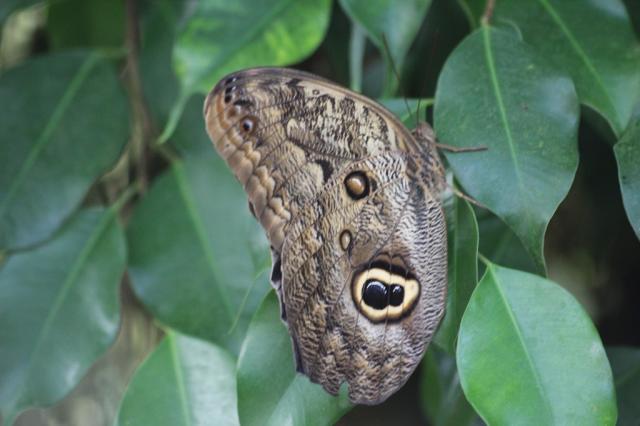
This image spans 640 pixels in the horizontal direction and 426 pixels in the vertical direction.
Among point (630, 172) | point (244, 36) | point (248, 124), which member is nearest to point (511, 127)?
point (630, 172)

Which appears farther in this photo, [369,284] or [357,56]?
[357,56]

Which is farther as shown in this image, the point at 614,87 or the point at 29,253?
the point at 29,253

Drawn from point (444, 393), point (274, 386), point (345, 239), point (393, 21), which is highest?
point (393, 21)

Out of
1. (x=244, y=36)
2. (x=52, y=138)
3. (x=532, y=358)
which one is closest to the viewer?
(x=532, y=358)

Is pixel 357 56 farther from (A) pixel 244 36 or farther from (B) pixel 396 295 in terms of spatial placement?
(B) pixel 396 295

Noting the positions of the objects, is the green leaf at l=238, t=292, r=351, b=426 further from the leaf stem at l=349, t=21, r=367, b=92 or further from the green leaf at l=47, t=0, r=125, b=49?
the green leaf at l=47, t=0, r=125, b=49

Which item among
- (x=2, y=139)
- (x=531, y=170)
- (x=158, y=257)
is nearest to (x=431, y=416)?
(x=158, y=257)

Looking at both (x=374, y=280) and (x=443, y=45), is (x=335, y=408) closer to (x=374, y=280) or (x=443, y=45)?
(x=374, y=280)
